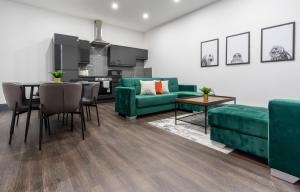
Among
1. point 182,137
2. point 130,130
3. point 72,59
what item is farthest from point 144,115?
point 72,59

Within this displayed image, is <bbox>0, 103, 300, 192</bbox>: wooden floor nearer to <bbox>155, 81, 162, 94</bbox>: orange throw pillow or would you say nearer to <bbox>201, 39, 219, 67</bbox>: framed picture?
<bbox>155, 81, 162, 94</bbox>: orange throw pillow

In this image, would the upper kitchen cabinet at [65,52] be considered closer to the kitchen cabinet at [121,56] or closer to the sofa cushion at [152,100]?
the kitchen cabinet at [121,56]

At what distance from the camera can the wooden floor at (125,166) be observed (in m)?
1.26

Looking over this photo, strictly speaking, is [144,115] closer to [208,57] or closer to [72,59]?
[208,57]

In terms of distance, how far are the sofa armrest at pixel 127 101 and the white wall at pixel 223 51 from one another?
8.23ft

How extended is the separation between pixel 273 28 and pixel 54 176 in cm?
446

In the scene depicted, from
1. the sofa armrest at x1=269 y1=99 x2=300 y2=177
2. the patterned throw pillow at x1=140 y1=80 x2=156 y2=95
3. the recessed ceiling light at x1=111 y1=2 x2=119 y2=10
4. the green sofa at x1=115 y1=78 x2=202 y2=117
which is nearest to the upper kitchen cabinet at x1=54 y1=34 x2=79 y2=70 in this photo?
the recessed ceiling light at x1=111 y1=2 x2=119 y2=10

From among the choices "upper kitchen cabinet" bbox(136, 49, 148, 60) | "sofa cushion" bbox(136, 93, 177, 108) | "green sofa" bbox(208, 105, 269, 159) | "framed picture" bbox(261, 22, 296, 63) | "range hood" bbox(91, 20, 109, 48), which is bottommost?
"green sofa" bbox(208, 105, 269, 159)

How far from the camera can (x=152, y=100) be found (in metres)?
3.56

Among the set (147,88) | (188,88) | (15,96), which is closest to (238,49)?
(188,88)

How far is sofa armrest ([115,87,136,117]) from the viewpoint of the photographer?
10.7 feet

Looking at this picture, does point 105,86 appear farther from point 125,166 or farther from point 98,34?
point 125,166

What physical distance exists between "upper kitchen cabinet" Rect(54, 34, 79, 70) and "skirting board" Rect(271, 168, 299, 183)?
5.14m

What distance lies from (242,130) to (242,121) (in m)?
0.10
